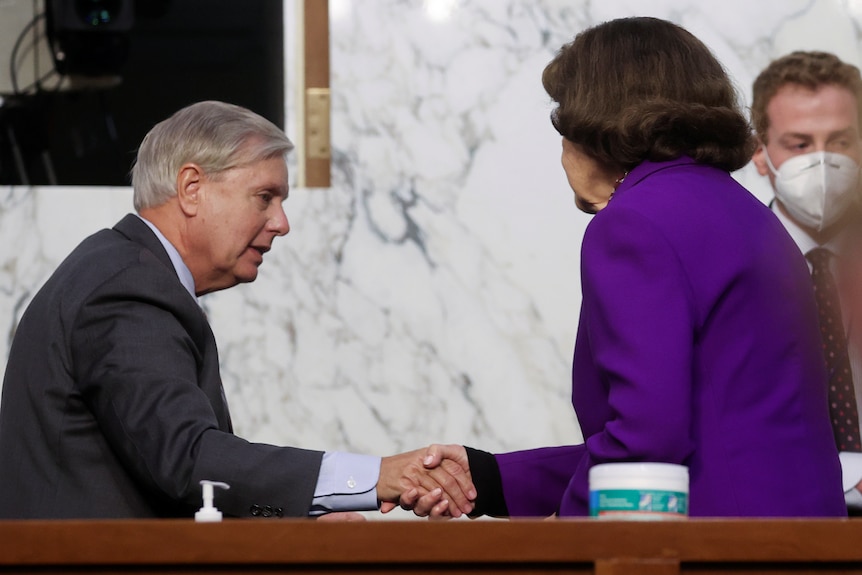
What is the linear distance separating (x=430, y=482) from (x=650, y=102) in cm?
88

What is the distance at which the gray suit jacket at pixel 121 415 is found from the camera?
2.18m

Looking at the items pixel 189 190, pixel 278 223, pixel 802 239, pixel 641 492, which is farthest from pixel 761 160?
pixel 641 492

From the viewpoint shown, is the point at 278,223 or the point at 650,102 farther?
the point at 278,223

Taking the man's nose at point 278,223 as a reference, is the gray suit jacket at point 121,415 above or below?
below

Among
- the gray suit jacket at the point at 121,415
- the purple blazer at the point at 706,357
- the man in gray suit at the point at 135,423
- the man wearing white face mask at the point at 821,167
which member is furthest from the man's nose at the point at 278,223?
the man wearing white face mask at the point at 821,167

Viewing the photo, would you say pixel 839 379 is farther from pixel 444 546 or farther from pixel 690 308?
pixel 444 546

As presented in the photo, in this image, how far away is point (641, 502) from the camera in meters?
1.49

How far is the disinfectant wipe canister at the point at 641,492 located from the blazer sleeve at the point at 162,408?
82 cm

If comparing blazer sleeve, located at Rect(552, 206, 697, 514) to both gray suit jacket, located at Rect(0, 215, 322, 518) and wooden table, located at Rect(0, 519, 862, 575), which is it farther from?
gray suit jacket, located at Rect(0, 215, 322, 518)

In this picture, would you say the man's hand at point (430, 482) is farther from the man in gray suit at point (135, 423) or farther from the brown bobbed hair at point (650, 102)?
the brown bobbed hair at point (650, 102)

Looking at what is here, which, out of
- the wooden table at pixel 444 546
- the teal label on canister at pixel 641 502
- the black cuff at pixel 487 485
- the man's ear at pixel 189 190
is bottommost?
the black cuff at pixel 487 485

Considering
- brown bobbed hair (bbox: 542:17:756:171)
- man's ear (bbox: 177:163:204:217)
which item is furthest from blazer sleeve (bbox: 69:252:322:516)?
brown bobbed hair (bbox: 542:17:756:171)

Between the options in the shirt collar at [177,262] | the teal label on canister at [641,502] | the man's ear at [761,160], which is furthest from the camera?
the man's ear at [761,160]

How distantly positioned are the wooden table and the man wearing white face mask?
1973 millimetres
